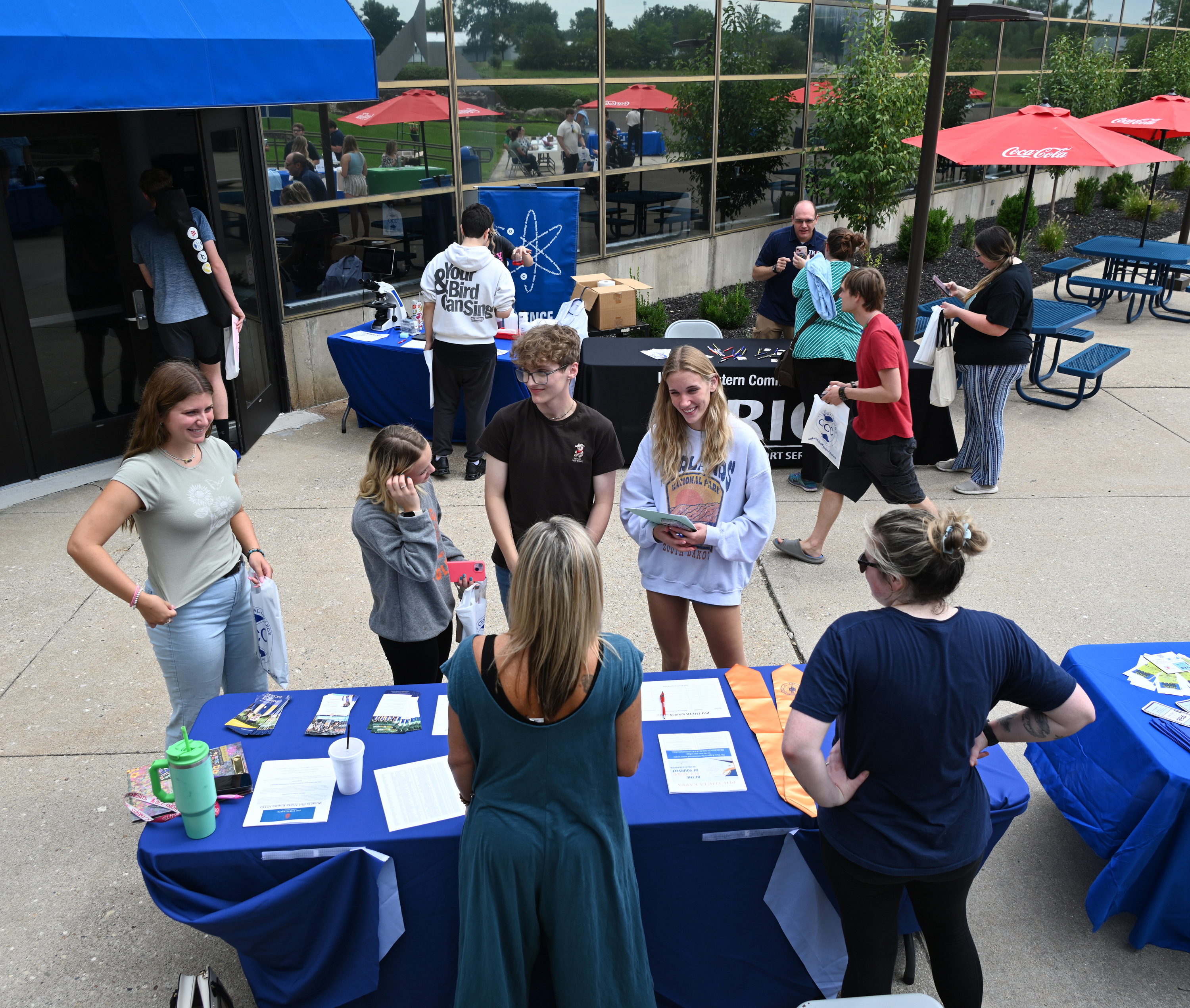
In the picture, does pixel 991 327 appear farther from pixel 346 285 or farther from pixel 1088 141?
pixel 346 285

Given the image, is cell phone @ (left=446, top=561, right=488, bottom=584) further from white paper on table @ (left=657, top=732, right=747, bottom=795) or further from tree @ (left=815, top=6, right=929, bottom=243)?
tree @ (left=815, top=6, right=929, bottom=243)

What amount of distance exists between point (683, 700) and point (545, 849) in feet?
3.76

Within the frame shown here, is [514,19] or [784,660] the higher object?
[514,19]

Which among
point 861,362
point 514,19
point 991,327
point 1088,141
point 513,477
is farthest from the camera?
point 514,19

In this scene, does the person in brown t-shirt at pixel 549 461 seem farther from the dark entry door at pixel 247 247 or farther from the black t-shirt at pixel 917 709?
the dark entry door at pixel 247 247

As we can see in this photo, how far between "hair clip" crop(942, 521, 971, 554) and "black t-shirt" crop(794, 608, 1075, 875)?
175mm

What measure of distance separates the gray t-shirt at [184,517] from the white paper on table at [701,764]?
5.89 feet

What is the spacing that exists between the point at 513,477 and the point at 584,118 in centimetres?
852

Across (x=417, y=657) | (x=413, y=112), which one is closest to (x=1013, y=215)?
(x=413, y=112)

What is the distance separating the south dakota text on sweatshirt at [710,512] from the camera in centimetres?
386

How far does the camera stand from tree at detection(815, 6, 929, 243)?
12.2 meters

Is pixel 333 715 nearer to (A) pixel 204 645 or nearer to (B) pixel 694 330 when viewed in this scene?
(A) pixel 204 645

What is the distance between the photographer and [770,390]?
24.3ft

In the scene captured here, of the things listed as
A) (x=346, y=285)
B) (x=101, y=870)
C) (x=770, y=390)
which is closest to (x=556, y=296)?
(x=346, y=285)
